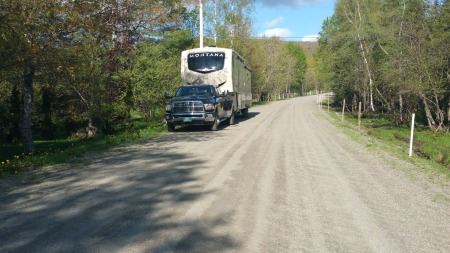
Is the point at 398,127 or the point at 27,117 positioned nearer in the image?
the point at 27,117

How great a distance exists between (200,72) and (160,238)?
52.2 ft

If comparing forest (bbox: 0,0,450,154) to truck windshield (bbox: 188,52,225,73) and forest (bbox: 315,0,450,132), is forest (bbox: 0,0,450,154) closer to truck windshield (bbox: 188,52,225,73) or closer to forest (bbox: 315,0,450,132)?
forest (bbox: 315,0,450,132)

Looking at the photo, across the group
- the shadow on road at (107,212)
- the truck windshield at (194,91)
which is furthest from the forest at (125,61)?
the shadow on road at (107,212)

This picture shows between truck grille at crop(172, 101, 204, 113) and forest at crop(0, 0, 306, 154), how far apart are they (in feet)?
13.1

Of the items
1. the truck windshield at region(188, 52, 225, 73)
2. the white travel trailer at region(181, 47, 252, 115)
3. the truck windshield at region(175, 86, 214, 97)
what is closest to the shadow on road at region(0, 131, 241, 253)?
the truck windshield at region(175, 86, 214, 97)

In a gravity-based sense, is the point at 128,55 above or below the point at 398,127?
above

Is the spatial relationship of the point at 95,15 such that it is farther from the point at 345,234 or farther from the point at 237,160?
the point at 345,234

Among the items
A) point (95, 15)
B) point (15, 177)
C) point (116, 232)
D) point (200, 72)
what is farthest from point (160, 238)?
point (200, 72)

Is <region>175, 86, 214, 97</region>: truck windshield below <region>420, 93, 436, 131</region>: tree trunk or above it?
above

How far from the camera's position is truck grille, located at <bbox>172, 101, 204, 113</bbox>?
16.0 m

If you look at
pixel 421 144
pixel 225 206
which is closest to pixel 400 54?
pixel 421 144

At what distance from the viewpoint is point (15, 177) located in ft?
24.9

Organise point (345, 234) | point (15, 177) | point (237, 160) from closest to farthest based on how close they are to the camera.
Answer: point (345, 234) → point (15, 177) → point (237, 160)

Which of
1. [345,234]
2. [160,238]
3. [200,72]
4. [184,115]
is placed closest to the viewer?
[160,238]
